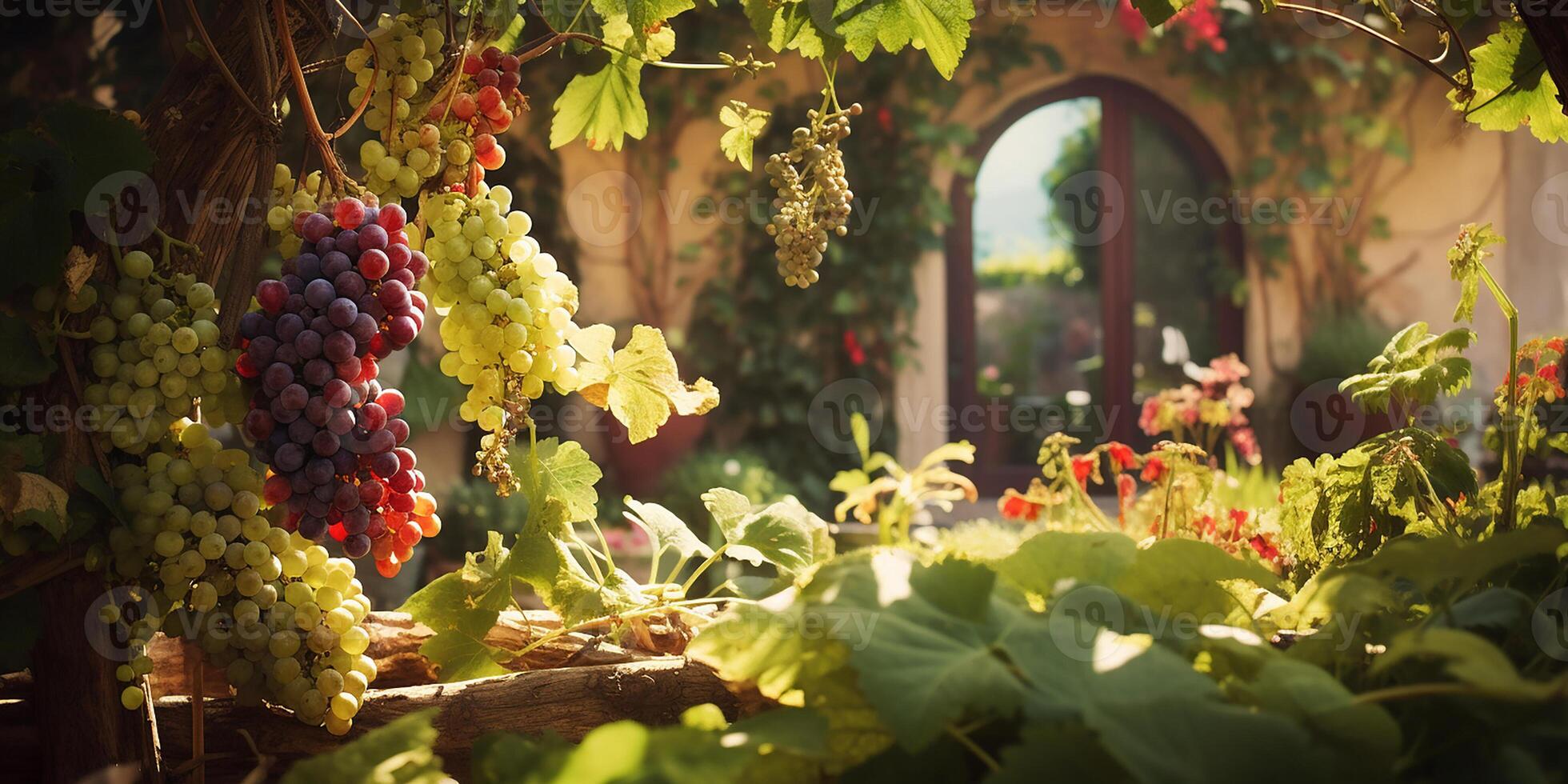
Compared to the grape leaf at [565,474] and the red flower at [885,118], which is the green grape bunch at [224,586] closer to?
the grape leaf at [565,474]

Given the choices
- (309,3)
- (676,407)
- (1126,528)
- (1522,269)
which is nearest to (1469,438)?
(1522,269)

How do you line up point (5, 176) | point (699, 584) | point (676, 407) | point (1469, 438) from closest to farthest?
point (5, 176), point (676, 407), point (699, 584), point (1469, 438)

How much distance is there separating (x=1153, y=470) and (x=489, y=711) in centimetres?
111

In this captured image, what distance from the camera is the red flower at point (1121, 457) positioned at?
1619 mm

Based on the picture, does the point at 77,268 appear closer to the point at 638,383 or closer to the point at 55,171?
the point at 55,171

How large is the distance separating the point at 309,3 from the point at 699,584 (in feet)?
8.39

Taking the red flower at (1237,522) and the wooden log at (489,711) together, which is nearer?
the wooden log at (489,711)

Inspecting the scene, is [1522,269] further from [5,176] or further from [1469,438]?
[5,176]

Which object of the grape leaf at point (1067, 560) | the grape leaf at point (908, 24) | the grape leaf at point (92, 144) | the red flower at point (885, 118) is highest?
the red flower at point (885, 118)

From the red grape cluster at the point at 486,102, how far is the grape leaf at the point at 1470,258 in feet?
2.76

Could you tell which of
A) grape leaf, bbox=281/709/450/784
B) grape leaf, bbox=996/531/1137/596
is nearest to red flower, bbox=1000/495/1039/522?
grape leaf, bbox=996/531/1137/596

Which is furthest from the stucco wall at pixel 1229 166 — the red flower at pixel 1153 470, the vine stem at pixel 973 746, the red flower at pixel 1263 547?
the vine stem at pixel 973 746

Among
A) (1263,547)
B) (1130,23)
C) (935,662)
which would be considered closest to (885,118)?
(1130,23)

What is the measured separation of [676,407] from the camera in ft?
3.14
